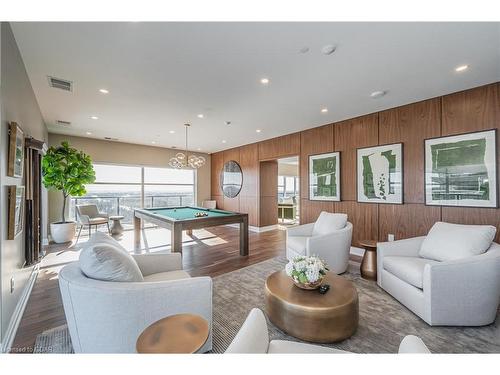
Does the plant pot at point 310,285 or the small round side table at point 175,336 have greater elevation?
the small round side table at point 175,336

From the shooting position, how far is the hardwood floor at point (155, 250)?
2098mm

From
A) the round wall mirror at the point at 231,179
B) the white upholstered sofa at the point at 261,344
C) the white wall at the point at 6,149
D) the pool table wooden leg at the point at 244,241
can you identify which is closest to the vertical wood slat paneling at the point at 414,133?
the pool table wooden leg at the point at 244,241

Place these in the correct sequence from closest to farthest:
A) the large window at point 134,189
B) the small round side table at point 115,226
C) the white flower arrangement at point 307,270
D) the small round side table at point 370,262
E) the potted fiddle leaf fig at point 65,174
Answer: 1. the white flower arrangement at point 307,270
2. the small round side table at point 370,262
3. the potted fiddle leaf fig at point 65,174
4. the small round side table at point 115,226
5. the large window at point 134,189

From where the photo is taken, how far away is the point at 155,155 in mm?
7242

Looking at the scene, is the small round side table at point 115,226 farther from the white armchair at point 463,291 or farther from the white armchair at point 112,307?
the white armchair at point 463,291

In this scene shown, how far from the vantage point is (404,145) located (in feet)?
12.0

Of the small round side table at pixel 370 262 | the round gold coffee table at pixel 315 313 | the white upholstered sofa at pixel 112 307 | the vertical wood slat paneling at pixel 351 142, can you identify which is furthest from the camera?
the vertical wood slat paneling at pixel 351 142

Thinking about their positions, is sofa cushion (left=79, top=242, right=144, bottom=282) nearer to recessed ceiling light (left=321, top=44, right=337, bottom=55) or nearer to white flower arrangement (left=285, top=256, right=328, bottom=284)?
white flower arrangement (left=285, top=256, right=328, bottom=284)

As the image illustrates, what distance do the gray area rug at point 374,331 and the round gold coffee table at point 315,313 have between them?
12 centimetres

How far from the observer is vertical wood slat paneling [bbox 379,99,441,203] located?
3.38 metres
